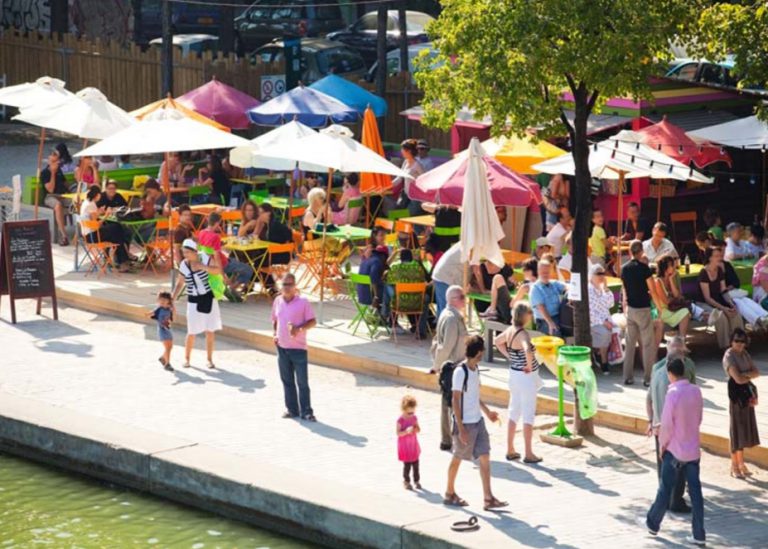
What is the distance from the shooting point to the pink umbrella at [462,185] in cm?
1947

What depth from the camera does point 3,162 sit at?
1292 inches

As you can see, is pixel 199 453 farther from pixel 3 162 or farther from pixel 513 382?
pixel 3 162

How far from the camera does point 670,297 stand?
17.7 metres

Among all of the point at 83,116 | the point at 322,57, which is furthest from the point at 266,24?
the point at 83,116

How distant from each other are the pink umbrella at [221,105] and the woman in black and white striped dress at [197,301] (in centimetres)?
938

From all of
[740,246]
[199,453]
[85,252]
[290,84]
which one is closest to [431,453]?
[199,453]

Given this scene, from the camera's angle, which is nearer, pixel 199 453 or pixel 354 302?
pixel 199 453

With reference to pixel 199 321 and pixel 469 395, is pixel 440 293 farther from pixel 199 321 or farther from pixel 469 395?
Result: pixel 469 395

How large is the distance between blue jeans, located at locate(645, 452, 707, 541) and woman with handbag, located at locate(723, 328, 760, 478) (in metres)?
1.54

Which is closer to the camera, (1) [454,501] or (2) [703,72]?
(1) [454,501]

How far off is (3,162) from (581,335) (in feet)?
63.4

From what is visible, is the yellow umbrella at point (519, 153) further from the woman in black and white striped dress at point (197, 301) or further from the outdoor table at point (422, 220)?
the woman in black and white striped dress at point (197, 301)

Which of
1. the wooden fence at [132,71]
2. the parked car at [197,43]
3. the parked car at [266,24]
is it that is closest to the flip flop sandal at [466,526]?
the wooden fence at [132,71]

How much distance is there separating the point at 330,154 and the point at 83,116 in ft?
15.4
